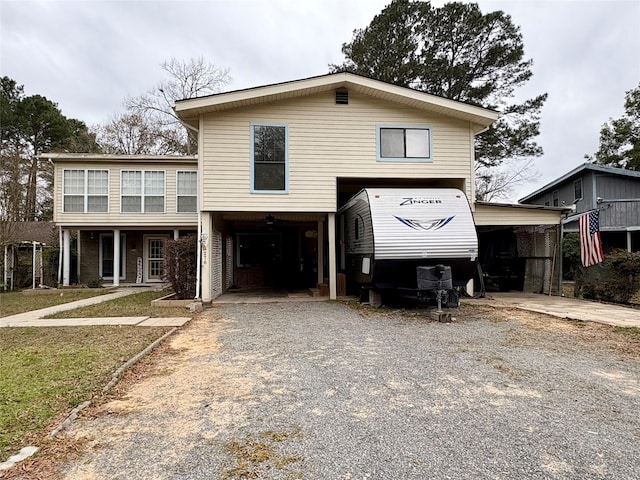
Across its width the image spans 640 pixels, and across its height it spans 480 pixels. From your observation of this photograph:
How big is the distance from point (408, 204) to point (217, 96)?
211 inches

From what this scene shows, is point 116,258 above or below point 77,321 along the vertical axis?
above

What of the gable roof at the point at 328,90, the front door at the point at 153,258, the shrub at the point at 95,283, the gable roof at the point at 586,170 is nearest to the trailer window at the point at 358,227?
the gable roof at the point at 328,90

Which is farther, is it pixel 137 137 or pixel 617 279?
pixel 137 137

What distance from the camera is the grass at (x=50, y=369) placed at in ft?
10.4

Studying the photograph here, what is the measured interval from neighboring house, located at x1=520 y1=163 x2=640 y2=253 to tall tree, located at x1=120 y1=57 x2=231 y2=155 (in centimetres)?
2075

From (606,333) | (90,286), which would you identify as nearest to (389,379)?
(606,333)

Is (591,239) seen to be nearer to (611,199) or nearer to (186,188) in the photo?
(611,199)

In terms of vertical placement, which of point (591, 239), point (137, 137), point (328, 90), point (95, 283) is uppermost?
point (137, 137)

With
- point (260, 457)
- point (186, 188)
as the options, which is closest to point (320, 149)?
point (186, 188)

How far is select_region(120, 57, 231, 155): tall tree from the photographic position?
24938 millimetres

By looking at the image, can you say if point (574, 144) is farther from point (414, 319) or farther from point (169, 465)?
point (169, 465)

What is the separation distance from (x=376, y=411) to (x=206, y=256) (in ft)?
25.6

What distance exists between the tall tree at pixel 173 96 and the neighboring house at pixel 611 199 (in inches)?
817

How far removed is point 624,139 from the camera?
2619 centimetres
